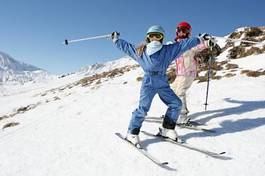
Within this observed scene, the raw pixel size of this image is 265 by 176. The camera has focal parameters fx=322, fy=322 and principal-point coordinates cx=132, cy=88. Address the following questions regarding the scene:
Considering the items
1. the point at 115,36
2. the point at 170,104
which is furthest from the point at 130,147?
the point at 115,36

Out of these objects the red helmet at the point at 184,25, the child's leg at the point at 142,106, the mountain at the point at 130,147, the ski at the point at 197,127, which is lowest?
the mountain at the point at 130,147

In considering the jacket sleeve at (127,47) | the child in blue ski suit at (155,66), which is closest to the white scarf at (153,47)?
the child in blue ski suit at (155,66)

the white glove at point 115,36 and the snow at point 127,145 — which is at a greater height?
the white glove at point 115,36

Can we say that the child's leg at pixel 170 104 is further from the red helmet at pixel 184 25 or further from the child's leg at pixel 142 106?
the red helmet at pixel 184 25

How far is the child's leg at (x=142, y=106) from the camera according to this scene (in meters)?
7.61

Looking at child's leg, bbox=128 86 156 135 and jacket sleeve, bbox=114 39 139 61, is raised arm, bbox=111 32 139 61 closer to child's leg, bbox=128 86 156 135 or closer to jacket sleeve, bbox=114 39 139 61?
jacket sleeve, bbox=114 39 139 61

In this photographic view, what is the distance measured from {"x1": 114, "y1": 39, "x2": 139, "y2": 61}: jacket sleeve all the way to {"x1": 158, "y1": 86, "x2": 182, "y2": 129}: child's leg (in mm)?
1073

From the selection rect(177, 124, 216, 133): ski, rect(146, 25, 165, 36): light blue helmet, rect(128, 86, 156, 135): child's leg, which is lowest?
rect(177, 124, 216, 133): ski

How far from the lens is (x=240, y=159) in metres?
6.73

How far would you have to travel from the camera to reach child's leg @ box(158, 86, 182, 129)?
25.2ft

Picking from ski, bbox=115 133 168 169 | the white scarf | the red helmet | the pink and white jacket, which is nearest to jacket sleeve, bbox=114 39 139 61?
the white scarf

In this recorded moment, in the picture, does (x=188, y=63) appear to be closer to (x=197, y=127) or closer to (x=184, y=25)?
(x=184, y=25)

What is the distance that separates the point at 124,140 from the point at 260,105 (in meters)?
5.18

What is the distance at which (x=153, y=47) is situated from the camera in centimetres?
738
